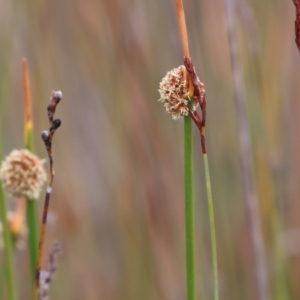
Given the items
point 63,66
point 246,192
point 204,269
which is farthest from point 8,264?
point 63,66

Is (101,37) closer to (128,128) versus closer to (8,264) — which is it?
(128,128)

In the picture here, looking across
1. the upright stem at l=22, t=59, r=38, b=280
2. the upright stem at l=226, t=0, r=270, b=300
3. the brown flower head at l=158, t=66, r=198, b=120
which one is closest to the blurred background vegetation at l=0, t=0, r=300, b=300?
the upright stem at l=226, t=0, r=270, b=300

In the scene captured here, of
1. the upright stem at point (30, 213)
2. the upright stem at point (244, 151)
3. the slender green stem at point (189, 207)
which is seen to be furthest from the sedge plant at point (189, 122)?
the upright stem at point (244, 151)

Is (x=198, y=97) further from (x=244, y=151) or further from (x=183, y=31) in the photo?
(x=244, y=151)

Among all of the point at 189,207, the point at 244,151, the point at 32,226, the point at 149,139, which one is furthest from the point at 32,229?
the point at 149,139

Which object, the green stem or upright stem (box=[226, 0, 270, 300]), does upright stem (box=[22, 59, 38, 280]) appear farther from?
upright stem (box=[226, 0, 270, 300])
